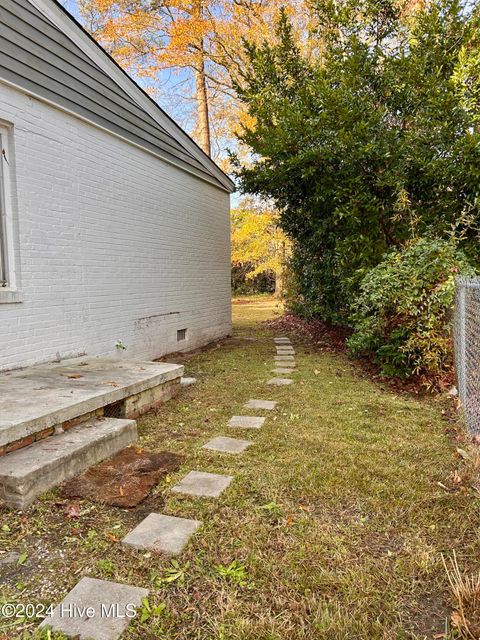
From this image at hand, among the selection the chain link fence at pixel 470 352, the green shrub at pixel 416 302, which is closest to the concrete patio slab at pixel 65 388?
the green shrub at pixel 416 302

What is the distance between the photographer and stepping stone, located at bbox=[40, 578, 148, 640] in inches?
55.7

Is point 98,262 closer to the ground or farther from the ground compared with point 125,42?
closer to the ground

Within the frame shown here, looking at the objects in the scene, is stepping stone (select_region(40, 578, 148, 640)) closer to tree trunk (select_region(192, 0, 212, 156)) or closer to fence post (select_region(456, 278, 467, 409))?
fence post (select_region(456, 278, 467, 409))

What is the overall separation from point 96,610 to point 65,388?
198 cm

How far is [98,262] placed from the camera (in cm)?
495

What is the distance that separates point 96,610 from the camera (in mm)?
1504

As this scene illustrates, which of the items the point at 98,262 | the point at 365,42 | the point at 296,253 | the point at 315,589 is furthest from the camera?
the point at 296,253

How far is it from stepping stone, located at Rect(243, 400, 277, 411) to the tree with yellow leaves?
1055 cm

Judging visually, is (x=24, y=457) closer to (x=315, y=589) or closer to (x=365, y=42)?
(x=315, y=589)

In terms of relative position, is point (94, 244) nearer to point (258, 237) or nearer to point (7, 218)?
point (7, 218)

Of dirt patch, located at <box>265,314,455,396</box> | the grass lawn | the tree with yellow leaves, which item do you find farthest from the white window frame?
the tree with yellow leaves

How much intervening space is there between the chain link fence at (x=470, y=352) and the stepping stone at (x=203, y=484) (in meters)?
1.79

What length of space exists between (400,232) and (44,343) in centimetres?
454

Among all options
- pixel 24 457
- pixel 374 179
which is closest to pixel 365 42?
pixel 374 179
